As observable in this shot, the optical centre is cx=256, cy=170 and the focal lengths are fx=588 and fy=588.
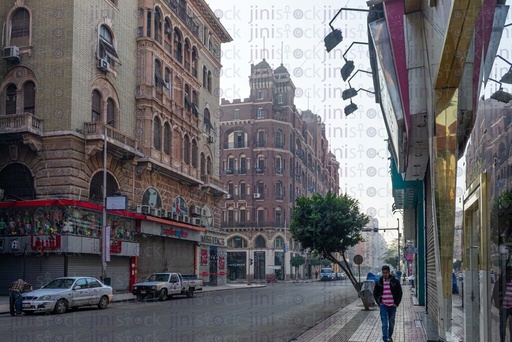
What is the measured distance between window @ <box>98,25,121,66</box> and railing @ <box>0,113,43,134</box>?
618 cm

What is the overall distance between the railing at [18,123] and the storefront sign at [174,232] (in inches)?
557

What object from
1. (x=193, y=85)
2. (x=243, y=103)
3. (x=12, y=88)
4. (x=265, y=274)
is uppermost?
(x=243, y=103)

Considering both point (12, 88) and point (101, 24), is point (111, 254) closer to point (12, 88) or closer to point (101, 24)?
point (12, 88)

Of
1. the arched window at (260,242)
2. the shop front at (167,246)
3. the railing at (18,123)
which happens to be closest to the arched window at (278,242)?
the arched window at (260,242)

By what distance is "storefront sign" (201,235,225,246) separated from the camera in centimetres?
5350

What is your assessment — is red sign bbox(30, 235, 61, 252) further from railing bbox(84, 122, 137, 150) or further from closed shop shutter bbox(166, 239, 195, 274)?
closed shop shutter bbox(166, 239, 195, 274)

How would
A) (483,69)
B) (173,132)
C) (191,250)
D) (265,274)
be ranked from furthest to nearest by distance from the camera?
(265,274), (191,250), (173,132), (483,69)

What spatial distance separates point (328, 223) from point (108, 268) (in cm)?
1447

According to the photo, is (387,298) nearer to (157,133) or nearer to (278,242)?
(157,133)

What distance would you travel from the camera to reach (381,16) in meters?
14.8

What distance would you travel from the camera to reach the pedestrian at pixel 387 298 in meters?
12.8

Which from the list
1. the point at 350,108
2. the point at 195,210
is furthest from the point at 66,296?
the point at 195,210

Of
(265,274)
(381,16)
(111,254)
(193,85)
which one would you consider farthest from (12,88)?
(265,274)

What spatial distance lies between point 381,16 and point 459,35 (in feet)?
35.3
